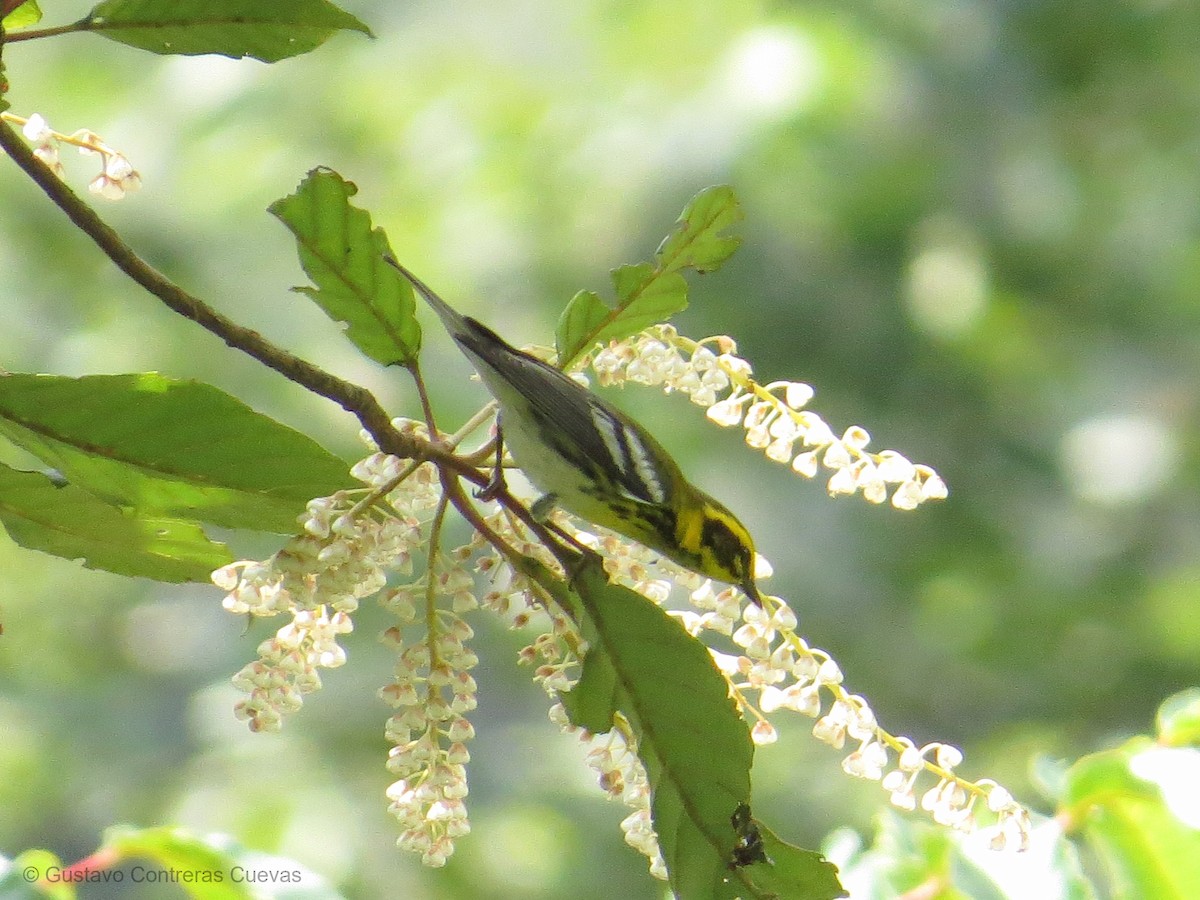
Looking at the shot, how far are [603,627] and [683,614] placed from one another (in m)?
0.20

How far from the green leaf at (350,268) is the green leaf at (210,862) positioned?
554 millimetres

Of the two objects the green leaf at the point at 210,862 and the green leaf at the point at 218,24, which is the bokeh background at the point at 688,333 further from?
the green leaf at the point at 218,24

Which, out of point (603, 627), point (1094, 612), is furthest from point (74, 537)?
point (1094, 612)

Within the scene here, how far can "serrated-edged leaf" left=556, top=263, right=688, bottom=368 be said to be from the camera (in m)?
1.40

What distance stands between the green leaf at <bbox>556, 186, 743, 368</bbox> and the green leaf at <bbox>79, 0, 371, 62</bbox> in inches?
14.3

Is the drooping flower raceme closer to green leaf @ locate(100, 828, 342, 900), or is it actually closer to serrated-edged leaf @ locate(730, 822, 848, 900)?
serrated-edged leaf @ locate(730, 822, 848, 900)

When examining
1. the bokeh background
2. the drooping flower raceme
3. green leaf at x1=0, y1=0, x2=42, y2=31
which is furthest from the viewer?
the bokeh background

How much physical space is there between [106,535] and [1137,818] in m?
1.21

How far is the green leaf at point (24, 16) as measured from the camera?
133cm

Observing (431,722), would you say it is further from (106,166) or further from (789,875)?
(106,166)

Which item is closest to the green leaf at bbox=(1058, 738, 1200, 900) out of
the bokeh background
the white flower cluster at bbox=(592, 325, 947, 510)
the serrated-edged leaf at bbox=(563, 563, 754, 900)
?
the white flower cluster at bbox=(592, 325, 947, 510)

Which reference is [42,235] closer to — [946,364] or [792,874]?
[946,364]

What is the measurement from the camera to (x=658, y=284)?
4.67ft

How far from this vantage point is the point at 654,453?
206 centimetres
